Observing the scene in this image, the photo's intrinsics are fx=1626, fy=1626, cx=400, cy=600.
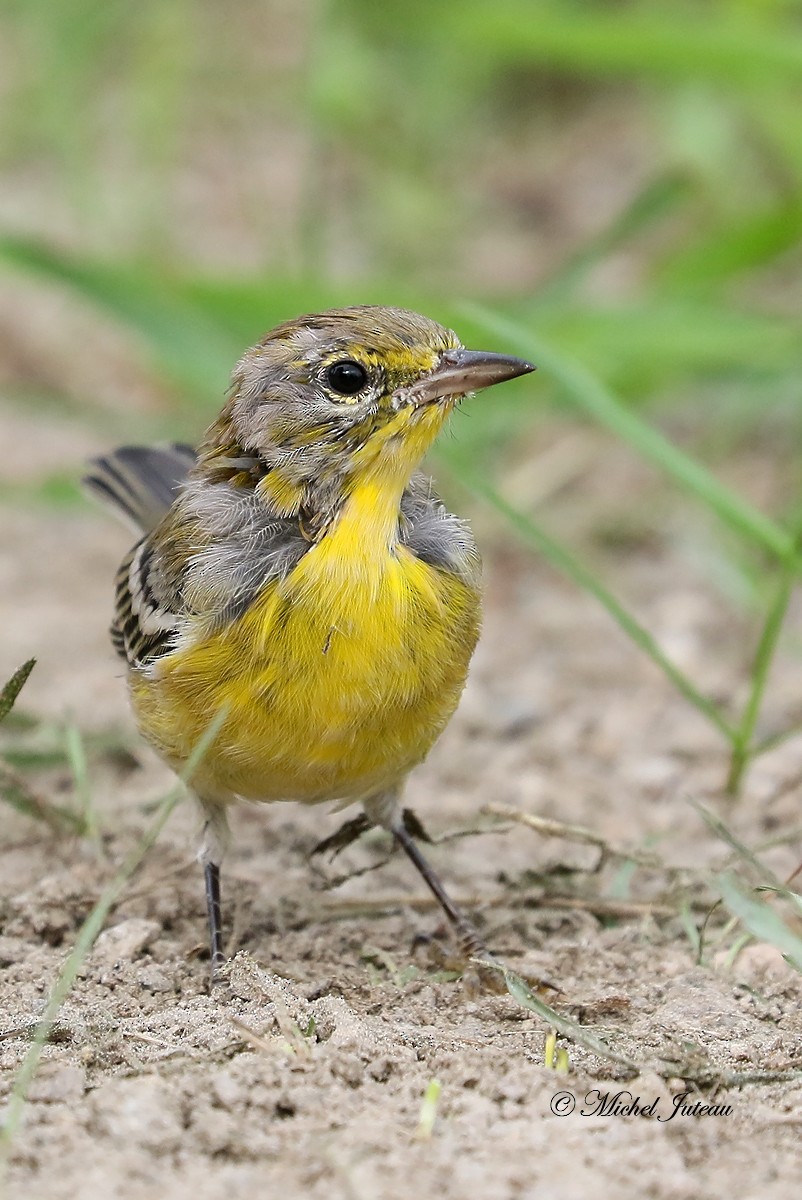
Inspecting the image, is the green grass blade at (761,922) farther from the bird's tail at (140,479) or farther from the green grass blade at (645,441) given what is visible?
the bird's tail at (140,479)

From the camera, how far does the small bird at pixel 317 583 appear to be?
406cm

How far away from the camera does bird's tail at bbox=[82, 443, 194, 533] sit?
561 centimetres

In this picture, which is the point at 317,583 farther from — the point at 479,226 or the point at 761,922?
the point at 479,226

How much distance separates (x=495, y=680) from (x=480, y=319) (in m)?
1.89

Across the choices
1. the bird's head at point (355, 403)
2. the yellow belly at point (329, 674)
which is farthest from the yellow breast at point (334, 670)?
the bird's head at point (355, 403)

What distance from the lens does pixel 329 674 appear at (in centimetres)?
402

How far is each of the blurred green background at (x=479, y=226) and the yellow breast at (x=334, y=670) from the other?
0.99m

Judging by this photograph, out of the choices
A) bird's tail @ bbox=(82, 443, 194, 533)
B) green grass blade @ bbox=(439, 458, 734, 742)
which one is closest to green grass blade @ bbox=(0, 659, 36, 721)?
bird's tail @ bbox=(82, 443, 194, 533)

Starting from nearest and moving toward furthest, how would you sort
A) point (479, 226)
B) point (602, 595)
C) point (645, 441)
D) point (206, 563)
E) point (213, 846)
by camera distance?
point (206, 563) < point (213, 846) < point (602, 595) < point (645, 441) < point (479, 226)

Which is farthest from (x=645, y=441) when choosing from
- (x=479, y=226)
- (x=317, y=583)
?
(x=479, y=226)

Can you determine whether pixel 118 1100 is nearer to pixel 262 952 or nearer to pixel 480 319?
pixel 262 952

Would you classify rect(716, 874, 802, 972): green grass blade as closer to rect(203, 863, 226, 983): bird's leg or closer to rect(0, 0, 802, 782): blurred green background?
rect(203, 863, 226, 983): bird's leg

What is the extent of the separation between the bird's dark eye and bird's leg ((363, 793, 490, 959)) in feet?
3.98

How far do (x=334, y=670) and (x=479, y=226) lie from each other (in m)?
8.47
